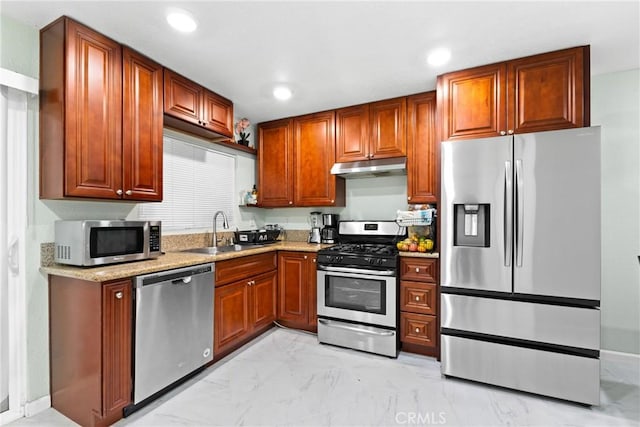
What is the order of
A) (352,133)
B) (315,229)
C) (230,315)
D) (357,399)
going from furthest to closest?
(315,229), (352,133), (230,315), (357,399)

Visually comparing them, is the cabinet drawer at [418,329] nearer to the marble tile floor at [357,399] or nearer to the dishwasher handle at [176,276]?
the marble tile floor at [357,399]

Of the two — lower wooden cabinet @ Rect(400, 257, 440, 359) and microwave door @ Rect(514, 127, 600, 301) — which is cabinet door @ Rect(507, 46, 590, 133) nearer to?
microwave door @ Rect(514, 127, 600, 301)

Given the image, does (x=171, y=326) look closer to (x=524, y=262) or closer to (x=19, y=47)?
(x=19, y=47)

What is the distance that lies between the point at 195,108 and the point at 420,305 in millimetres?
2744

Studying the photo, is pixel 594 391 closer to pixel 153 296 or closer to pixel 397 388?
pixel 397 388

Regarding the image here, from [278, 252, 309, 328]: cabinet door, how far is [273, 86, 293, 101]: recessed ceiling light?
164cm

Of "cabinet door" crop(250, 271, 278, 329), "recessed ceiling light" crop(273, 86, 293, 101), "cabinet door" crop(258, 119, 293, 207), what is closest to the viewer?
"recessed ceiling light" crop(273, 86, 293, 101)

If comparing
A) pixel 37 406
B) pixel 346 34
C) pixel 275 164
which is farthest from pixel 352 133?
pixel 37 406

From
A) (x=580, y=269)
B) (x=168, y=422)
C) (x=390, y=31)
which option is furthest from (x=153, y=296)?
(x=580, y=269)

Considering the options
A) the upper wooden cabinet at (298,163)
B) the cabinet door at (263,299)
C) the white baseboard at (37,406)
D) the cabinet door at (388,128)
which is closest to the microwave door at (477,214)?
the cabinet door at (388,128)

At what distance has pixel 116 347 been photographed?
1.82 meters

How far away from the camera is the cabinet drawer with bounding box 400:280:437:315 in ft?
8.93

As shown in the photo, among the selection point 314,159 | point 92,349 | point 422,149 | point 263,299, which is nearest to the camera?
point 92,349

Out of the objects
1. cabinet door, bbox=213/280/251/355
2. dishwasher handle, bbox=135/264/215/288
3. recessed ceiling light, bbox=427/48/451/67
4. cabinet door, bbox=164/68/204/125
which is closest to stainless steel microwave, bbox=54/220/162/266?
dishwasher handle, bbox=135/264/215/288
